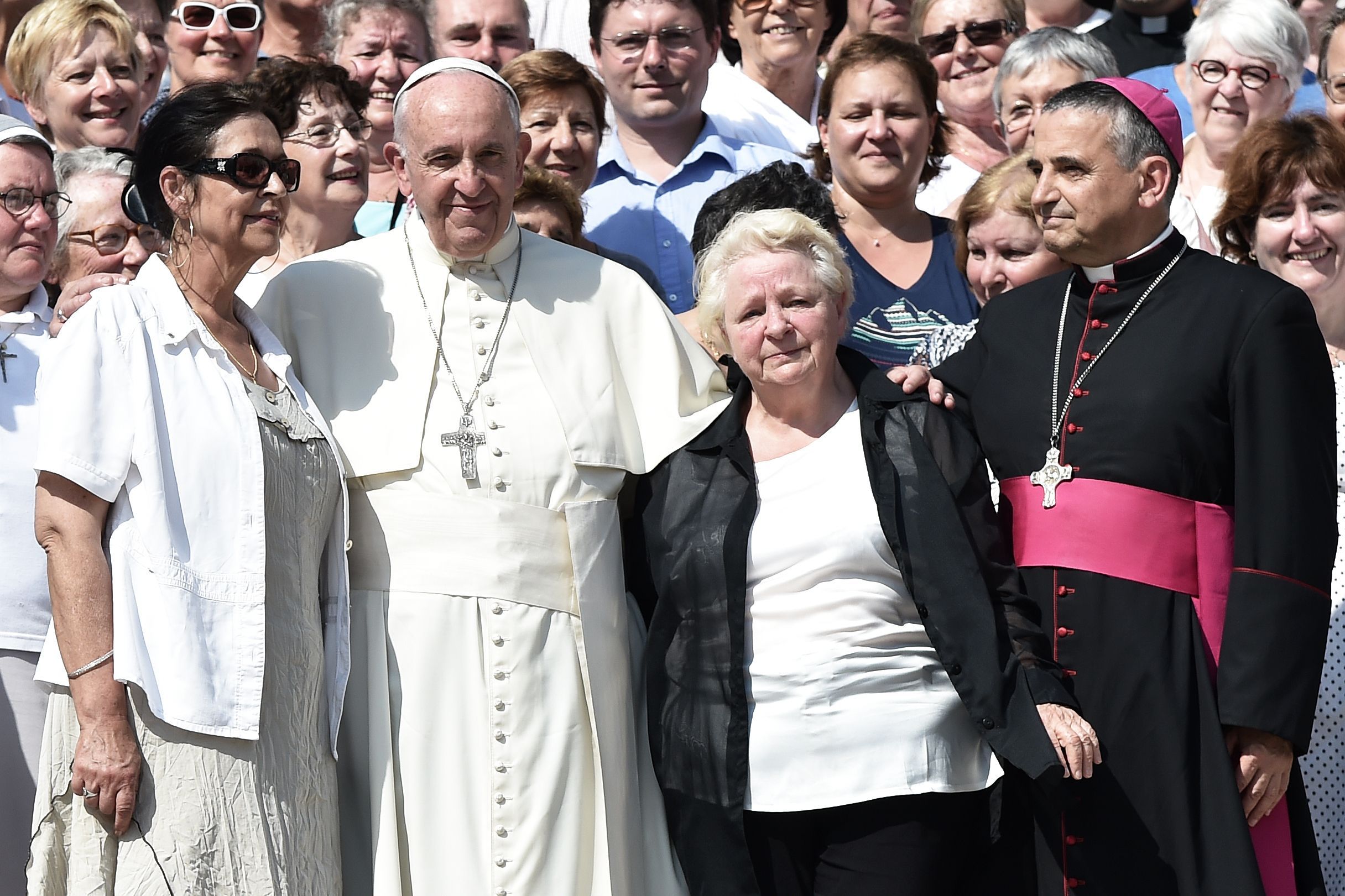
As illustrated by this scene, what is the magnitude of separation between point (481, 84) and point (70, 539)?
1426 mm

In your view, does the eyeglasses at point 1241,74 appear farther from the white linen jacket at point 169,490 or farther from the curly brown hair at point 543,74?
the white linen jacket at point 169,490

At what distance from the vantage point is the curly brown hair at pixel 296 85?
17.6ft

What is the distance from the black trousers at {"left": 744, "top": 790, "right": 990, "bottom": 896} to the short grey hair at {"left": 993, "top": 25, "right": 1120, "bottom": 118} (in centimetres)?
315

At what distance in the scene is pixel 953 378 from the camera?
14.3 feet

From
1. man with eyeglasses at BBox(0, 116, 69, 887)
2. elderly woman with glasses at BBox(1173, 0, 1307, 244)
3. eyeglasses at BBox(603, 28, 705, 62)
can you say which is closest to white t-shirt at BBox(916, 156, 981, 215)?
elderly woman with glasses at BBox(1173, 0, 1307, 244)

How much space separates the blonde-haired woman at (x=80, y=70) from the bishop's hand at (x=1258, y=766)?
397cm

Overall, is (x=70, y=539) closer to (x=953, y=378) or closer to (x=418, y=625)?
(x=418, y=625)

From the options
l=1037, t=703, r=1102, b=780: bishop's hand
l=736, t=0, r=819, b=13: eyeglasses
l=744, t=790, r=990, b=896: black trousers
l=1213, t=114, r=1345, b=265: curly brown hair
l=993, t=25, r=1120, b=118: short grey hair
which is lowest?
l=744, t=790, r=990, b=896: black trousers

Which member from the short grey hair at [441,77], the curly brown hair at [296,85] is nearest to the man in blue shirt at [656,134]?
the curly brown hair at [296,85]

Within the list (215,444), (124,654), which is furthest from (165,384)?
(124,654)

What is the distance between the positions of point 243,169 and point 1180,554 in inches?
87.2

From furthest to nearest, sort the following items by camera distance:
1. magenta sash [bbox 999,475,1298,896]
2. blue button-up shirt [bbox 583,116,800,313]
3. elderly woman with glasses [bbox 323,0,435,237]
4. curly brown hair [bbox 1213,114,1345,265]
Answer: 1. elderly woman with glasses [bbox 323,0,435,237]
2. blue button-up shirt [bbox 583,116,800,313]
3. curly brown hair [bbox 1213,114,1345,265]
4. magenta sash [bbox 999,475,1298,896]

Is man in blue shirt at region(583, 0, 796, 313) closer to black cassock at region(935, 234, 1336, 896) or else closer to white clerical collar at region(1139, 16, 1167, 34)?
black cassock at region(935, 234, 1336, 896)

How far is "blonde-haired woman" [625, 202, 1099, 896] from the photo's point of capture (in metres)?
3.88
